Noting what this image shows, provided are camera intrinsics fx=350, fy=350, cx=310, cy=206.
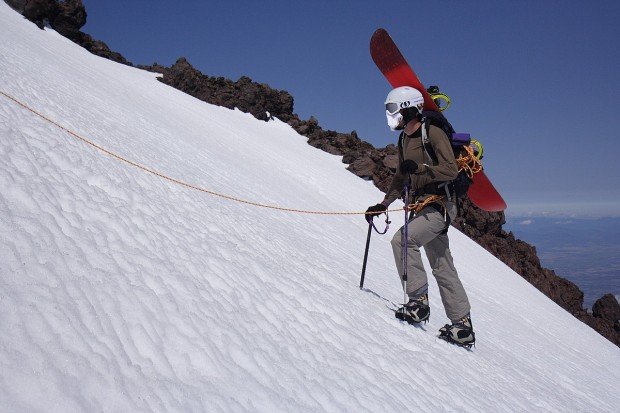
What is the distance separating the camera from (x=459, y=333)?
14.9 ft

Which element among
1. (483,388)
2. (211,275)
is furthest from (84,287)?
(483,388)

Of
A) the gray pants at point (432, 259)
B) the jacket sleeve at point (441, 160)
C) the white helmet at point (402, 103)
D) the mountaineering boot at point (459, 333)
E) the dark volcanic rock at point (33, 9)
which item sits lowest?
the mountaineering boot at point (459, 333)

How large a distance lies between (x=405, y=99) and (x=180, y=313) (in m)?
3.46

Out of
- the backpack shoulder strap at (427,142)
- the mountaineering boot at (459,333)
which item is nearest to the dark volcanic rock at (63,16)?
the backpack shoulder strap at (427,142)

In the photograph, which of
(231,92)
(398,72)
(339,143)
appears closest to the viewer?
(398,72)

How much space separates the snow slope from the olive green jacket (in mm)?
1747

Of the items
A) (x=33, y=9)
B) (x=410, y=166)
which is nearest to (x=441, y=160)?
(x=410, y=166)

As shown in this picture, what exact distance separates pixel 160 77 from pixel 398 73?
33.2 metres

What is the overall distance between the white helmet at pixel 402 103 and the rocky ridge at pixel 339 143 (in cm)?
2196

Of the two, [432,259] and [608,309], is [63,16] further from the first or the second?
[608,309]

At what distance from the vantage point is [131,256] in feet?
9.64

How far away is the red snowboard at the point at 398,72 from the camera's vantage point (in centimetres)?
534

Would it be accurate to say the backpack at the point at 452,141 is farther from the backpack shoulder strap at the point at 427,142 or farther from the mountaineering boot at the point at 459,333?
the mountaineering boot at the point at 459,333

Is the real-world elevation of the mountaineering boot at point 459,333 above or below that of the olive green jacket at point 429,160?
below
